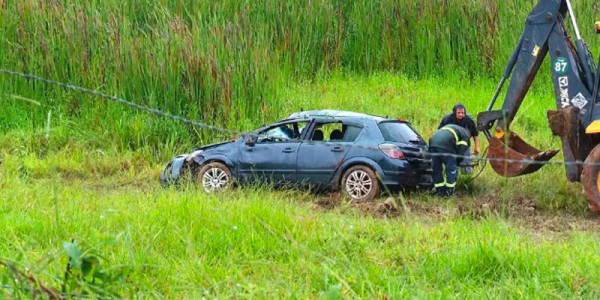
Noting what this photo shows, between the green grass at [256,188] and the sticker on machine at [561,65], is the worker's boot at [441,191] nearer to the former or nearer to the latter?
the green grass at [256,188]

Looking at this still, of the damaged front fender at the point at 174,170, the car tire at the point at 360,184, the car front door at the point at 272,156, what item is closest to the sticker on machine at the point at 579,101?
the car tire at the point at 360,184

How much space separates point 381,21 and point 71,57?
7220 millimetres

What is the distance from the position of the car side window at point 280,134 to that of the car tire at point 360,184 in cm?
108

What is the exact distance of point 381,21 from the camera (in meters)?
20.8

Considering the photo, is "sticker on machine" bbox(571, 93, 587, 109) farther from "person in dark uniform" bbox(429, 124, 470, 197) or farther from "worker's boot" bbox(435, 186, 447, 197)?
"worker's boot" bbox(435, 186, 447, 197)

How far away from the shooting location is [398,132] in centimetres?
1300

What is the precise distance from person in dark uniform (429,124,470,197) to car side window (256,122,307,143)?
78.3 inches

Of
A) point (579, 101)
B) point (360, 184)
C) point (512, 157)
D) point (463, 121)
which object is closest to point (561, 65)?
point (579, 101)

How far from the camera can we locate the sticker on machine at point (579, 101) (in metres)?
11.5

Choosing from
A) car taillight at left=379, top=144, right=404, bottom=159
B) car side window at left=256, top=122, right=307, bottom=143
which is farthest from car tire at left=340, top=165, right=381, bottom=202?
car side window at left=256, top=122, right=307, bottom=143

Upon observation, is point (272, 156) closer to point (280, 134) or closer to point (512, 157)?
point (280, 134)

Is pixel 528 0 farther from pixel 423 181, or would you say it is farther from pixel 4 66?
pixel 4 66

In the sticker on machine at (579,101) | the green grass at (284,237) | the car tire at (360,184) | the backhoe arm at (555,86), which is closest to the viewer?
the green grass at (284,237)

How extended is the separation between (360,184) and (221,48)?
5021 mm
